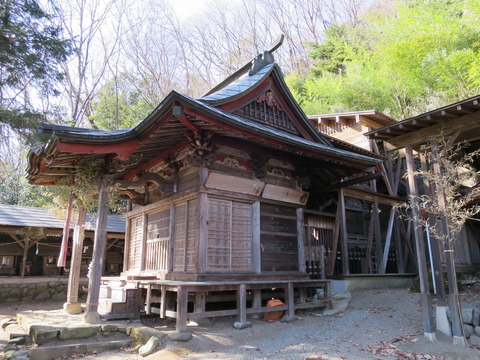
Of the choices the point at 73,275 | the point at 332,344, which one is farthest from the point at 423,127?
the point at 73,275

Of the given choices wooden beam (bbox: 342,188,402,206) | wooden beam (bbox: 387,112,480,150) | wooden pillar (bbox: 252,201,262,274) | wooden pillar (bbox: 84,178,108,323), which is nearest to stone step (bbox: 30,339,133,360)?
wooden pillar (bbox: 84,178,108,323)

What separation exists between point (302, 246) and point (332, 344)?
12.7 ft

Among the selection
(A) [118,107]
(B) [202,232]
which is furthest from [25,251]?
(A) [118,107]

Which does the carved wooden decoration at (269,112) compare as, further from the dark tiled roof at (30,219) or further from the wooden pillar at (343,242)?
the dark tiled roof at (30,219)

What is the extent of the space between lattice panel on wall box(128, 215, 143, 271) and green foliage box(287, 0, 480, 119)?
45.9 feet

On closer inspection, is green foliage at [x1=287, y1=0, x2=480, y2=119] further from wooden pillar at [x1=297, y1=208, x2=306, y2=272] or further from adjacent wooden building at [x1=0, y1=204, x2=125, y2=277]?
adjacent wooden building at [x1=0, y1=204, x2=125, y2=277]

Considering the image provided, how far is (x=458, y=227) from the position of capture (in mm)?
6168

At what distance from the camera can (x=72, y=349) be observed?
6.03m

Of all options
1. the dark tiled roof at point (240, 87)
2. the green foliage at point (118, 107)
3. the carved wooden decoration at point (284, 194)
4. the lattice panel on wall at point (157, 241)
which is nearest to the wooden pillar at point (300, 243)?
the carved wooden decoration at point (284, 194)

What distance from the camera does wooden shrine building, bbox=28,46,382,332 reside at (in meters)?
7.12

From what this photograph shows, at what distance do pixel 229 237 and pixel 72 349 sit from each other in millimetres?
3912

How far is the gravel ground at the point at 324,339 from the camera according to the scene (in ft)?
18.5

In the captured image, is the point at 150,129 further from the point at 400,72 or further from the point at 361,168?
the point at 400,72

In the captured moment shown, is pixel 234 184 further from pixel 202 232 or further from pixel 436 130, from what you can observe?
pixel 436 130
